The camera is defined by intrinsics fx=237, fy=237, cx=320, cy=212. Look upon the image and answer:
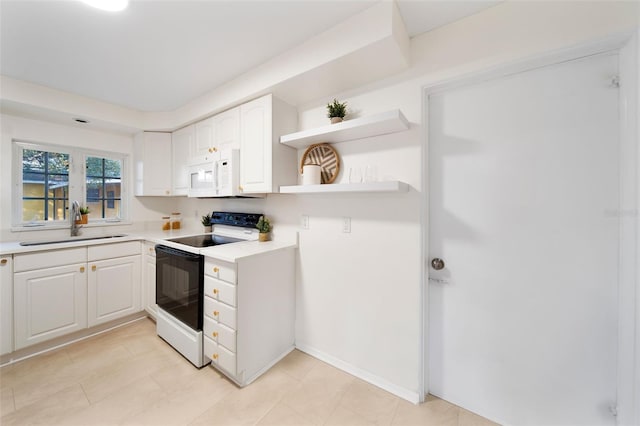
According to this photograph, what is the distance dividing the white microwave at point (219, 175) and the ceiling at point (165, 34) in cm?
70

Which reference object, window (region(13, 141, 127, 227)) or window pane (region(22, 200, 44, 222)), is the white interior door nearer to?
window (region(13, 141, 127, 227))

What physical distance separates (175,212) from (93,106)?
5.02ft

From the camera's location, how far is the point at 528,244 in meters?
1.34

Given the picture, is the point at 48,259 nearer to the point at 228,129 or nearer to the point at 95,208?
the point at 95,208

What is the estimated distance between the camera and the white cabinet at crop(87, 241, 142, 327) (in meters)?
2.39

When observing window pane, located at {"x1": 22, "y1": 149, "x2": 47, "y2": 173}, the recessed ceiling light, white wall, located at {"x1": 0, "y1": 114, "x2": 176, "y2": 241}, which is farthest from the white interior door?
window pane, located at {"x1": 22, "y1": 149, "x2": 47, "y2": 173}

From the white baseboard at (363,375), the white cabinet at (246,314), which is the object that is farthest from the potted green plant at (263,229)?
the white baseboard at (363,375)

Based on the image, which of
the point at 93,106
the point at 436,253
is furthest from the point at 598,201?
the point at 93,106

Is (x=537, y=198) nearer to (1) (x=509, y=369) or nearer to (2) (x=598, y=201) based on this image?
(2) (x=598, y=201)

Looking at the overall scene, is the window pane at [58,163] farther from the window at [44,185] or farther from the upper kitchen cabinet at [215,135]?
the upper kitchen cabinet at [215,135]

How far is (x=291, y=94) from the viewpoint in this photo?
1.95 meters

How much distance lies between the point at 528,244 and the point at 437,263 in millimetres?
492

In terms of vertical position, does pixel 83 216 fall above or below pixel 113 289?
above

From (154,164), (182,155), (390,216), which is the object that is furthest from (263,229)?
(154,164)
